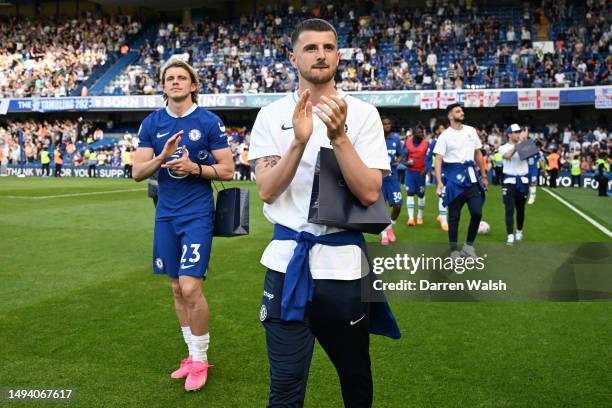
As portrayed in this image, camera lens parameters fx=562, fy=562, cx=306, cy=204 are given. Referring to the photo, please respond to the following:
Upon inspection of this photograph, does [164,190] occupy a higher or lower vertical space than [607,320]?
higher

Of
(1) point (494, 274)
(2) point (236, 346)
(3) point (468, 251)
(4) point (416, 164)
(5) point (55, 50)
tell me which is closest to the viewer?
(2) point (236, 346)

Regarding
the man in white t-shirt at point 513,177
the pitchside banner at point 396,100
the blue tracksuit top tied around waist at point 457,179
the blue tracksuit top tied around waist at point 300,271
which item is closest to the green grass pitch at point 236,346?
the blue tracksuit top tied around waist at point 300,271

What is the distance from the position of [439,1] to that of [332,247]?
1534 inches

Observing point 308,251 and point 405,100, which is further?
point 405,100

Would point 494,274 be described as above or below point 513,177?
below

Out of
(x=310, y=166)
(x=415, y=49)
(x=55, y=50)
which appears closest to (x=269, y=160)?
(x=310, y=166)

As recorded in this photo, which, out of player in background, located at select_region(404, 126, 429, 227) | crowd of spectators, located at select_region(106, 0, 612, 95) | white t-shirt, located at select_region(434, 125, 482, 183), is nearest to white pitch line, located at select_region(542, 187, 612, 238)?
player in background, located at select_region(404, 126, 429, 227)

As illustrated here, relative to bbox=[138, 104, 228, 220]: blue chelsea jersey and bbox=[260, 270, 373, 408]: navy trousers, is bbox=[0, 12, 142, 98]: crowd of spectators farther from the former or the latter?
bbox=[260, 270, 373, 408]: navy trousers

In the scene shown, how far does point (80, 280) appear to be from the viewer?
760 centimetres

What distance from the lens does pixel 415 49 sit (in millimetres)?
35281

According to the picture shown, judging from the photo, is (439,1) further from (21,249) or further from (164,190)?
Answer: (164,190)

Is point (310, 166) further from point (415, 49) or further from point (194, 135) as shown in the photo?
point (415, 49)

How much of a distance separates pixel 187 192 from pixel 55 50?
148 ft

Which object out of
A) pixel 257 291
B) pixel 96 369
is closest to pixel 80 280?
pixel 257 291
